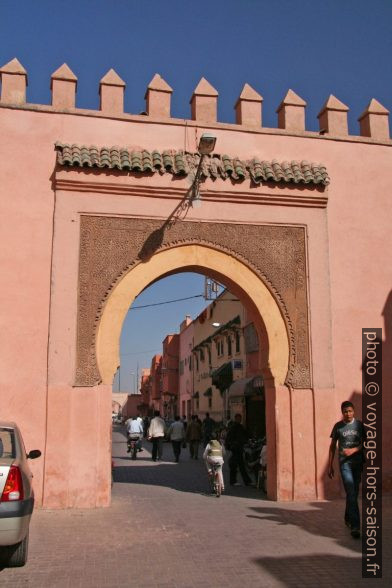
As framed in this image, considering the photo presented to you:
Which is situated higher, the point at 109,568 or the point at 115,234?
the point at 115,234

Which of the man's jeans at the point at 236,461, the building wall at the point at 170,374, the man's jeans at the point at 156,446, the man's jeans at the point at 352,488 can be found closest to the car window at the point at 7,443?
the man's jeans at the point at 352,488

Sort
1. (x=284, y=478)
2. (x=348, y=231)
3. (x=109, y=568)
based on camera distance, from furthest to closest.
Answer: (x=348, y=231)
(x=284, y=478)
(x=109, y=568)

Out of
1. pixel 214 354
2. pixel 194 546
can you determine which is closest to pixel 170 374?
pixel 214 354

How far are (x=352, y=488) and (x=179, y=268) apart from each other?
4155mm

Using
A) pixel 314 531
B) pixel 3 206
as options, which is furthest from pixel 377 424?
pixel 3 206

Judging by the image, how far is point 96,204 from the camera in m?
8.99

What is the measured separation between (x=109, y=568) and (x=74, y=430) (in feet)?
10.4

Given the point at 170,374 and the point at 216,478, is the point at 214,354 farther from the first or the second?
the point at 216,478

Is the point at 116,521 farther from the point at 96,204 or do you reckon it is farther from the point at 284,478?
the point at 96,204

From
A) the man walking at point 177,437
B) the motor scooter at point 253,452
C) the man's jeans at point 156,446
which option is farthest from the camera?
the man walking at point 177,437

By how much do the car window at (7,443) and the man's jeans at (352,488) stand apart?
3.78 metres

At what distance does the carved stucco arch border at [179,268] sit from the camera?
873cm

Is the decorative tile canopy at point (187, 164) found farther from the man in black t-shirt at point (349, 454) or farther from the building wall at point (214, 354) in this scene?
the building wall at point (214, 354)

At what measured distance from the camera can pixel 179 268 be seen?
9188 millimetres
